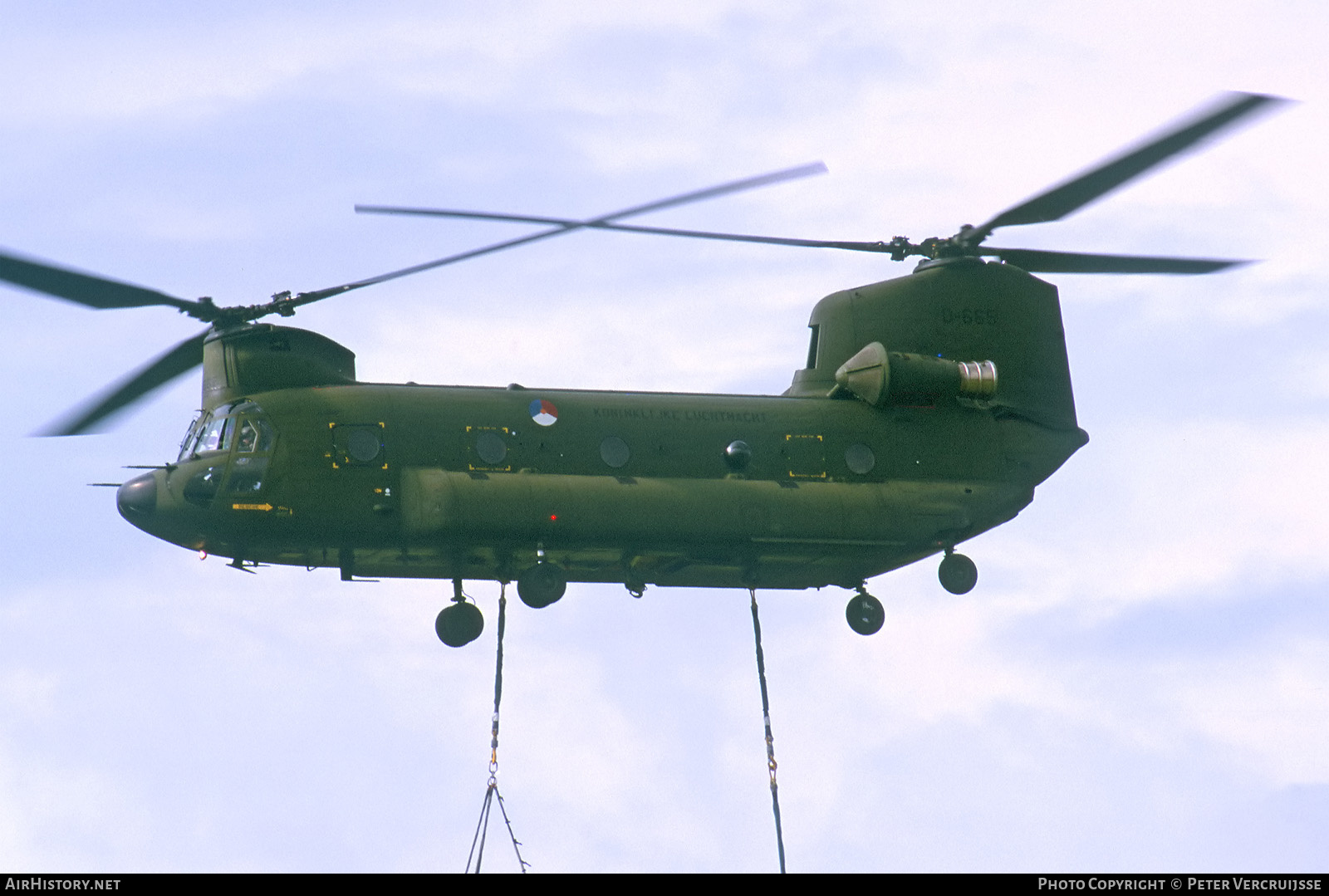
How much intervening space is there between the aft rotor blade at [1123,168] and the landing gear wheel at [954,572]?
526 cm

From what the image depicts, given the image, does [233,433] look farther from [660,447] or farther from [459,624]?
[660,447]

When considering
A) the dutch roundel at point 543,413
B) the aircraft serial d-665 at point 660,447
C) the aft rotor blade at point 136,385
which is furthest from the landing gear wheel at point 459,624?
the aft rotor blade at point 136,385

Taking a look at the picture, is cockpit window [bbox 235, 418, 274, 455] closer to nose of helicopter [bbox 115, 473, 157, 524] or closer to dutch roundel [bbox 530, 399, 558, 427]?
nose of helicopter [bbox 115, 473, 157, 524]

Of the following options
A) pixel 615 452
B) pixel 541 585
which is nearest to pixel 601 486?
pixel 615 452

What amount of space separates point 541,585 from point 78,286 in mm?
7901

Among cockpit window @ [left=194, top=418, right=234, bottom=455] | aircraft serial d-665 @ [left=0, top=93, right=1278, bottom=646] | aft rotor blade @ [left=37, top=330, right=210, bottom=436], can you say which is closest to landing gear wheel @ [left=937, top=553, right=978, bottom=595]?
aircraft serial d-665 @ [left=0, top=93, right=1278, bottom=646]

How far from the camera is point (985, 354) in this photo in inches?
1184

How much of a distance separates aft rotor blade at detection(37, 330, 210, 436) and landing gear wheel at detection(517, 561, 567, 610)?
6422mm

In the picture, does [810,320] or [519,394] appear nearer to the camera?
[519,394]

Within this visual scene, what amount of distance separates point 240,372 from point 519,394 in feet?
13.6

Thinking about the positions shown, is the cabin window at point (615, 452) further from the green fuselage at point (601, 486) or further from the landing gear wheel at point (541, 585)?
the landing gear wheel at point (541, 585)

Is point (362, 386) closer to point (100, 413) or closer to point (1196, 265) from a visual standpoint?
point (100, 413)

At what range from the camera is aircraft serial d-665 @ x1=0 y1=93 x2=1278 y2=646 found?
2653 centimetres
